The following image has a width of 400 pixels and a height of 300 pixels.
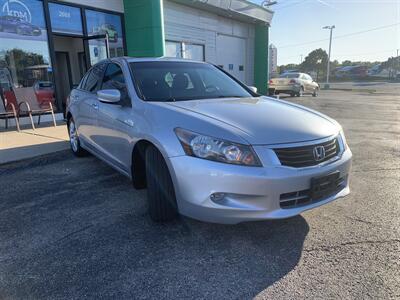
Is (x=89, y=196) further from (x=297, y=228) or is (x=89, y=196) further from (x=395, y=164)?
(x=395, y=164)

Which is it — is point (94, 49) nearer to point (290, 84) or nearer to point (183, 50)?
point (183, 50)

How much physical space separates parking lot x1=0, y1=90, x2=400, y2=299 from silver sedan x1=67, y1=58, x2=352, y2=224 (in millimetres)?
342

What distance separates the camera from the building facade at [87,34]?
866 cm

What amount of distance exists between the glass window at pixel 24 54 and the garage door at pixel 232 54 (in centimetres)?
890

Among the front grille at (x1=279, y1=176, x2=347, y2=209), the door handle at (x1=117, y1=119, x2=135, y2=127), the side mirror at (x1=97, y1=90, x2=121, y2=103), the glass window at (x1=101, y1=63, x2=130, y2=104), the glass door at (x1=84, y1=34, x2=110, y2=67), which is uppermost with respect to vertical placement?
the glass door at (x1=84, y1=34, x2=110, y2=67)

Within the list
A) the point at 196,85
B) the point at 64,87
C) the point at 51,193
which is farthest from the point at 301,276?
the point at 64,87

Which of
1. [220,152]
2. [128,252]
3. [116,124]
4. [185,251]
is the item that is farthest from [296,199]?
[116,124]

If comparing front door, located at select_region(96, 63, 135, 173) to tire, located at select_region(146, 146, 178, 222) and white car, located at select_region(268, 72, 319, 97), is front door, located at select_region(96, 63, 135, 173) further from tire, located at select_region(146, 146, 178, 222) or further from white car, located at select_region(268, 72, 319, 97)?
white car, located at select_region(268, 72, 319, 97)

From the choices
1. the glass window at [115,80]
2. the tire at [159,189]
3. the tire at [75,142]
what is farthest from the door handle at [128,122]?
the tire at [75,142]

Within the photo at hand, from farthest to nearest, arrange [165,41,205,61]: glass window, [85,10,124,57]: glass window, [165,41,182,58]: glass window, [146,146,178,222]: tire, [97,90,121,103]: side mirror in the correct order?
[165,41,205,61]: glass window < [165,41,182,58]: glass window < [85,10,124,57]: glass window < [97,90,121,103]: side mirror < [146,146,178,222]: tire

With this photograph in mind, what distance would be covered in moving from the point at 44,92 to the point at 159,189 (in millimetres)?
8137

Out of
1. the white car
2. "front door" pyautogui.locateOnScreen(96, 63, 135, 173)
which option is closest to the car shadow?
"front door" pyautogui.locateOnScreen(96, 63, 135, 173)

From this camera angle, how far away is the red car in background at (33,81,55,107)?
30.5 ft

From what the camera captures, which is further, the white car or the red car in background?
the white car
